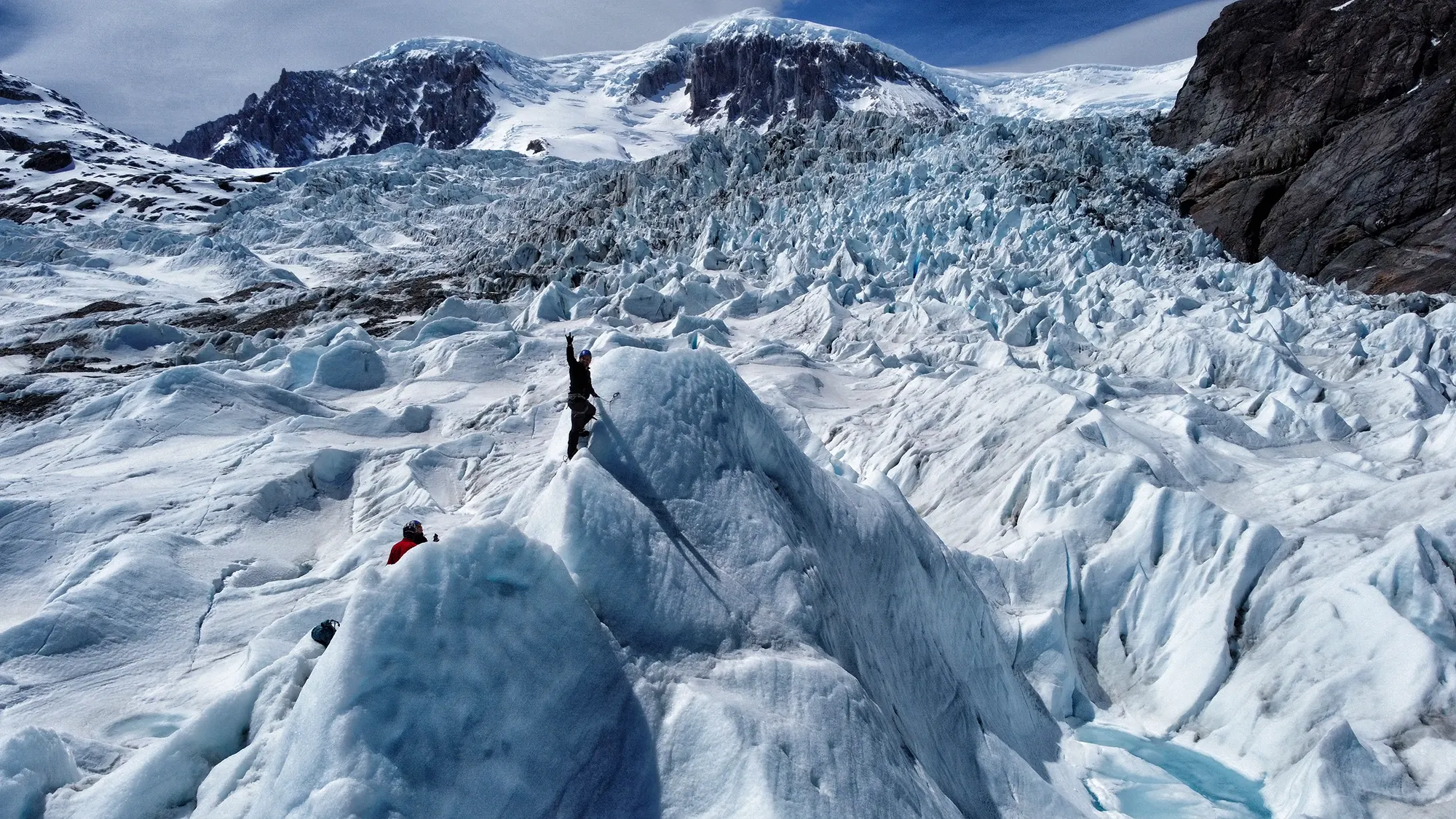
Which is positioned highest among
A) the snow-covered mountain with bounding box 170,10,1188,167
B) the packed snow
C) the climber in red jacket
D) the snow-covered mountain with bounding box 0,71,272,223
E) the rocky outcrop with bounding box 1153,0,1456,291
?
the snow-covered mountain with bounding box 170,10,1188,167

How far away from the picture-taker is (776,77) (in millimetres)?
106500

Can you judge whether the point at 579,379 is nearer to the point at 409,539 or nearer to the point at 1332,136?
the point at 409,539

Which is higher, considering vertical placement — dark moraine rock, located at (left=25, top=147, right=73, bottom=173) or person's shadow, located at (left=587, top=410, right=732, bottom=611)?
dark moraine rock, located at (left=25, top=147, right=73, bottom=173)

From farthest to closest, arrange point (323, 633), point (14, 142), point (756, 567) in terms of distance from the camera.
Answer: point (14, 142) → point (756, 567) → point (323, 633)

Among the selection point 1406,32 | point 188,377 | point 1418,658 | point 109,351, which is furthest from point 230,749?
point 1406,32

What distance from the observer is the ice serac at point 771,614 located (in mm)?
3299

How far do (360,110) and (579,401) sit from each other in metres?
129

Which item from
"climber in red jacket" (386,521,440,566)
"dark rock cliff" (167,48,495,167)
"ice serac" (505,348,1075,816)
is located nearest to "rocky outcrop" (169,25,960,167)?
"dark rock cliff" (167,48,495,167)

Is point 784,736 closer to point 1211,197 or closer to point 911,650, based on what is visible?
point 911,650

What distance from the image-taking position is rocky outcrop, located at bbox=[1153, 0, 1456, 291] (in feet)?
71.4

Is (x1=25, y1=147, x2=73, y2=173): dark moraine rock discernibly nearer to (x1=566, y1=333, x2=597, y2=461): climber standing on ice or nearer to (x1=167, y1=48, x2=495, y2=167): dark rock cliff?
(x1=167, y1=48, x2=495, y2=167): dark rock cliff

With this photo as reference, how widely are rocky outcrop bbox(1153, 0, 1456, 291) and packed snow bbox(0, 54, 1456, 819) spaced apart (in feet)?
15.4

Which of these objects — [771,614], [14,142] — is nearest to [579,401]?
[771,614]

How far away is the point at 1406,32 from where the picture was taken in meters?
25.7
